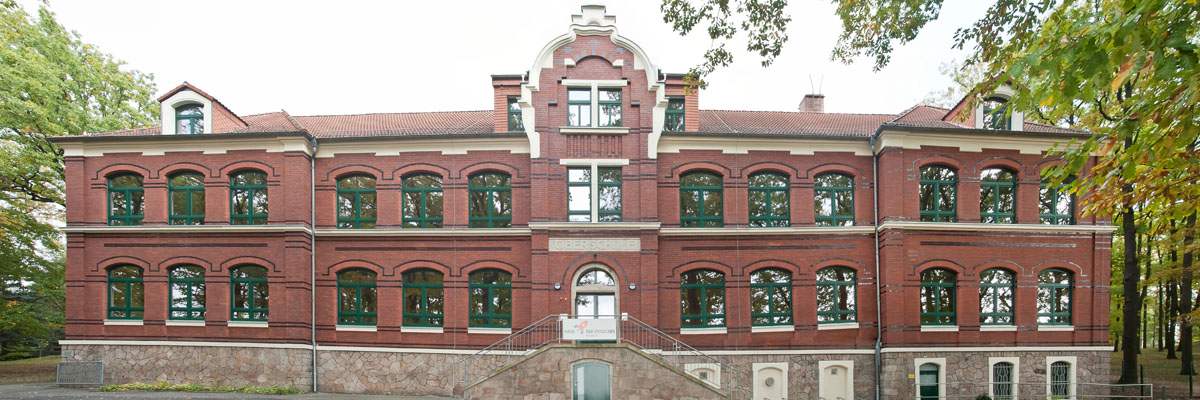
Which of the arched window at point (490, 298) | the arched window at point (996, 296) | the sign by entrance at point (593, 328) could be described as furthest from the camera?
the arched window at point (996, 296)

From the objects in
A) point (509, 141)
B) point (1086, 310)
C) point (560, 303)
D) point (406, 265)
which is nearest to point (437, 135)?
point (509, 141)

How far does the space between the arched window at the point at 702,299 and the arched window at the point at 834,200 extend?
334 cm

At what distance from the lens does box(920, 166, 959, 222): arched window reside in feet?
65.0

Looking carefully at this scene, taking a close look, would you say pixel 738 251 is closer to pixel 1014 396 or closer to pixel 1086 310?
pixel 1014 396

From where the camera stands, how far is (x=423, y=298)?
65.4 feet

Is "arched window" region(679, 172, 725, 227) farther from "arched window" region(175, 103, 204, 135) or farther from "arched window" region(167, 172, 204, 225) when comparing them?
"arched window" region(175, 103, 204, 135)

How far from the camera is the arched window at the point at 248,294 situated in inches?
777

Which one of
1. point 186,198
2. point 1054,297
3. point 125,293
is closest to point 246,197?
point 186,198

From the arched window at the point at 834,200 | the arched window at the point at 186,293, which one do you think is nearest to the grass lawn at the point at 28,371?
the arched window at the point at 186,293

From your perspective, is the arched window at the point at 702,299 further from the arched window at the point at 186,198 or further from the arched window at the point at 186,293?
the arched window at the point at 186,198

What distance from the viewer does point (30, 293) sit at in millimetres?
28188

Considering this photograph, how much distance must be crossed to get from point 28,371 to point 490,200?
1742cm

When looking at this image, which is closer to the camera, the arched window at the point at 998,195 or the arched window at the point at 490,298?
the arched window at the point at 490,298

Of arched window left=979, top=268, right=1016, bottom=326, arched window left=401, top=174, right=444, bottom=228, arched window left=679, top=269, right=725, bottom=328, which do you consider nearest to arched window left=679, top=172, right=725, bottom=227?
arched window left=679, top=269, right=725, bottom=328
